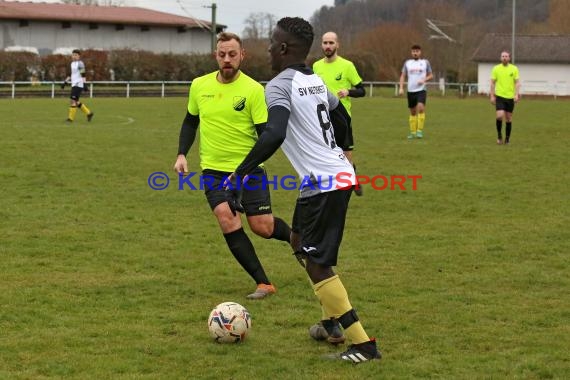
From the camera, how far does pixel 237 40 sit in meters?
7.06

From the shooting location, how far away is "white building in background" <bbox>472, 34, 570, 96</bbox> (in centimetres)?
7994

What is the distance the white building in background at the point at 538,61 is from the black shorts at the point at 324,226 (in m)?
75.5

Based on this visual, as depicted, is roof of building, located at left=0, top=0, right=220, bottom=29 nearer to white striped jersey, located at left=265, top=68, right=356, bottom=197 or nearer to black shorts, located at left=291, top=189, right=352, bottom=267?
white striped jersey, located at left=265, top=68, right=356, bottom=197

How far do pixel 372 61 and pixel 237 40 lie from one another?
53787mm

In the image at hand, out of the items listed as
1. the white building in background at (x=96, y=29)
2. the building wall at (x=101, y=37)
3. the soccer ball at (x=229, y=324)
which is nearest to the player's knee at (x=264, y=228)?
the soccer ball at (x=229, y=324)

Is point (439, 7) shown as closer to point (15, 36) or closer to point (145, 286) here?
point (15, 36)

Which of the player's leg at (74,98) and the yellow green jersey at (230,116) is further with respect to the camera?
the player's leg at (74,98)

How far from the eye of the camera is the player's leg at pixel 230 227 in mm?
7234

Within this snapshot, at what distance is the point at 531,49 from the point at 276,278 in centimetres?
7709

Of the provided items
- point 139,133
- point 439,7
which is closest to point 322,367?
point 139,133

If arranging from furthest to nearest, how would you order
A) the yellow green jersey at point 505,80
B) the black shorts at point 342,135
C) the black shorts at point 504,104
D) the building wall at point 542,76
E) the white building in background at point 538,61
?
the building wall at point 542,76 → the white building in background at point 538,61 → the black shorts at point 504,104 → the yellow green jersey at point 505,80 → the black shorts at point 342,135

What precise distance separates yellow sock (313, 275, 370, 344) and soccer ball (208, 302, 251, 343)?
2.14 feet

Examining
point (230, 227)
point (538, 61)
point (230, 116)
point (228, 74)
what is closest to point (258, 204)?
point (230, 227)

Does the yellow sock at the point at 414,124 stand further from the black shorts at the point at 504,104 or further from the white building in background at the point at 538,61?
the white building in background at the point at 538,61
